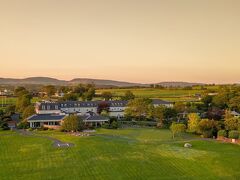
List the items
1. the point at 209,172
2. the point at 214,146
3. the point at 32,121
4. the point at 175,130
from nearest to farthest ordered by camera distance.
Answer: the point at 209,172, the point at 214,146, the point at 175,130, the point at 32,121

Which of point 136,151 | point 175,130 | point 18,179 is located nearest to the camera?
point 18,179

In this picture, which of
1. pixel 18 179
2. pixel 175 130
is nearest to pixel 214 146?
pixel 175 130

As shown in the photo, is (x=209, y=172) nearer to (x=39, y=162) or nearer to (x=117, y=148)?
(x=117, y=148)

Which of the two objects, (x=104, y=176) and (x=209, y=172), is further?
(x=209, y=172)

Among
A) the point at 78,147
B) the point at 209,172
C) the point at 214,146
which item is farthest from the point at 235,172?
the point at 78,147

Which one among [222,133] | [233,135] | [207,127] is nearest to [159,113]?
[207,127]
